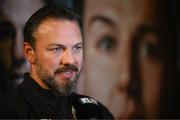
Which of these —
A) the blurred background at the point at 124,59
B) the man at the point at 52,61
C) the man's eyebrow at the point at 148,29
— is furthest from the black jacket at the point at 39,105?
the man's eyebrow at the point at 148,29

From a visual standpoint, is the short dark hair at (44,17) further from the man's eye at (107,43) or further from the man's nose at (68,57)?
the man's eye at (107,43)

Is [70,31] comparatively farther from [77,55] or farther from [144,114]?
[144,114]

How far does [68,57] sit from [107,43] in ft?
1.21

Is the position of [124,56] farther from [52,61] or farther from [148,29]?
[52,61]

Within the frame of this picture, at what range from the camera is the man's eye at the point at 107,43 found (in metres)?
1.32

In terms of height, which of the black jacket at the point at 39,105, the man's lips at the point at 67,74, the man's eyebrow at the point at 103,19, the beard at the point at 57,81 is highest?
the man's eyebrow at the point at 103,19

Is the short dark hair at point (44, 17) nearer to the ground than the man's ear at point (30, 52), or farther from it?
farther from it

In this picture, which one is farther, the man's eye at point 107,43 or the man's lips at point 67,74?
the man's eye at point 107,43

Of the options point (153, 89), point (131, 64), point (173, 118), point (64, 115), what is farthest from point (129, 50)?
point (64, 115)

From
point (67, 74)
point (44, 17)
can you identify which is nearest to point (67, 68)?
point (67, 74)

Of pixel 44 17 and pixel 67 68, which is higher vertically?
pixel 44 17

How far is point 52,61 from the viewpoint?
1.00 meters

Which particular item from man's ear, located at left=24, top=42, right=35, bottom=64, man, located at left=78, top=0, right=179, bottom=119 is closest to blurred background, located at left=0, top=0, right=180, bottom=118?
man, located at left=78, top=0, right=179, bottom=119

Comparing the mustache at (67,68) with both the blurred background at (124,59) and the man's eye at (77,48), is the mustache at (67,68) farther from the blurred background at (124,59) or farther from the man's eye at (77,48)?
the blurred background at (124,59)
